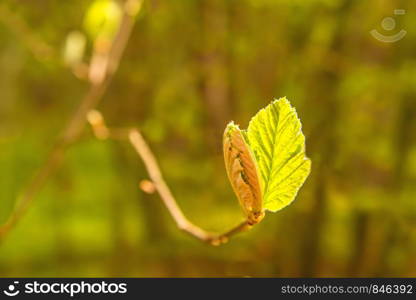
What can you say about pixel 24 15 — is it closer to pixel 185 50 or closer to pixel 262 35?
pixel 185 50

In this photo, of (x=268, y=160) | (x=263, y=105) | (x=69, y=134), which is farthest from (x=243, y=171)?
(x=263, y=105)

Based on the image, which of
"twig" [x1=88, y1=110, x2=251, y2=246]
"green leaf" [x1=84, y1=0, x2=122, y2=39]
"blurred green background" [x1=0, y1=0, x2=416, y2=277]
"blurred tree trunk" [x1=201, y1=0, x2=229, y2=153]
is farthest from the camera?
"blurred tree trunk" [x1=201, y1=0, x2=229, y2=153]

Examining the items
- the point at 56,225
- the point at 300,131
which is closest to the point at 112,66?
the point at 300,131

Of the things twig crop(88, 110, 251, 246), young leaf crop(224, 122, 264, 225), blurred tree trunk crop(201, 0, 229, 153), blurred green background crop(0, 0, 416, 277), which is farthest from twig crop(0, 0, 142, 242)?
blurred tree trunk crop(201, 0, 229, 153)

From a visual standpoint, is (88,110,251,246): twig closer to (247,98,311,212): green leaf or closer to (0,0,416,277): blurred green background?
(247,98,311,212): green leaf

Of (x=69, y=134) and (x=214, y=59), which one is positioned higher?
(x=214, y=59)

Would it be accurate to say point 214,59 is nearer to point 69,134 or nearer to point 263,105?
point 263,105
